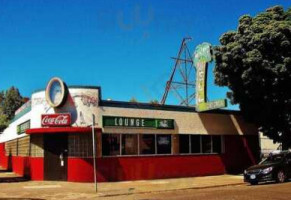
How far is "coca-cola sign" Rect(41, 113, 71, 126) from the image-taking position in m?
24.8

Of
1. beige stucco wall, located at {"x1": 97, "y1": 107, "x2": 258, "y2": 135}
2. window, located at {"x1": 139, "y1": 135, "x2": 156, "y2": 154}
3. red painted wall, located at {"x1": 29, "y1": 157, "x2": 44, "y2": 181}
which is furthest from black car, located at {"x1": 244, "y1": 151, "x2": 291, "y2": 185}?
red painted wall, located at {"x1": 29, "y1": 157, "x2": 44, "y2": 181}

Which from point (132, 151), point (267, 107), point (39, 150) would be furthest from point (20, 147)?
point (267, 107)

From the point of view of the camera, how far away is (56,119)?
2484 cm

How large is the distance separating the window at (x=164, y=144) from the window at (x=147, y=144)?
1.19 ft

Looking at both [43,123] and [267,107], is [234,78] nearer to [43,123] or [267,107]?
[267,107]

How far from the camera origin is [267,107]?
2886 centimetres

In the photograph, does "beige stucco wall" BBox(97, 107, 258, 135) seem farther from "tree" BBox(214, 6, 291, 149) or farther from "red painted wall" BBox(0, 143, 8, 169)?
"red painted wall" BBox(0, 143, 8, 169)

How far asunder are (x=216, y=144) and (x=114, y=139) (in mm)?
7687

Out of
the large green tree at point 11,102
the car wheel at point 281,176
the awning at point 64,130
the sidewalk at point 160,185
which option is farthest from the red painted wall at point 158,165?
the large green tree at point 11,102

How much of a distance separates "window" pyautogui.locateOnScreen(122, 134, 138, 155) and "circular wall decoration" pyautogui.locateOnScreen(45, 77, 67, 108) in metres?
3.89

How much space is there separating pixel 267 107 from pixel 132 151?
870 centimetres

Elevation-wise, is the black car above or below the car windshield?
below

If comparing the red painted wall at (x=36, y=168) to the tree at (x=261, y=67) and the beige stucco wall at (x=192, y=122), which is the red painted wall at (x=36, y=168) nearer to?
the beige stucco wall at (x=192, y=122)

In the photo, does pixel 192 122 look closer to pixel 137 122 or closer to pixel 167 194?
pixel 137 122
